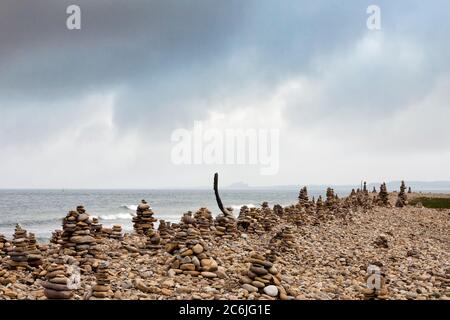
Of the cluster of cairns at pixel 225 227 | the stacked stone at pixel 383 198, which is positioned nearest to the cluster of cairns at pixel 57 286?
the cluster of cairns at pixel 225 227

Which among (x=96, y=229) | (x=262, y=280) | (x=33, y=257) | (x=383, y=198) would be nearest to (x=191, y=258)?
(x=262, y=280)

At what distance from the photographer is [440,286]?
15.3 meters

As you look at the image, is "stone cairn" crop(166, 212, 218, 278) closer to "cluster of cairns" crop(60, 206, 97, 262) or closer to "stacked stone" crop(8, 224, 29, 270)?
"cluster of cairns" crop(60, 206, 97, 262)

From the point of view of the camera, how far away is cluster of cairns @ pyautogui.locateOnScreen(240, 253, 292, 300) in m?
11.6

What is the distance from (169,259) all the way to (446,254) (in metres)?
18.1

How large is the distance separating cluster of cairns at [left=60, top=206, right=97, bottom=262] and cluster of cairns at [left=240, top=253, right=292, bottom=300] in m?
6.09

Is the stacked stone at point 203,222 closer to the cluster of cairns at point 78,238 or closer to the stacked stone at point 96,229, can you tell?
the stacked stone at point 96,229

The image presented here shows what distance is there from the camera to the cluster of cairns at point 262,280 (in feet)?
38.0

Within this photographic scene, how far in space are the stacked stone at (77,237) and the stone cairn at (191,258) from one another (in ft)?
10.6

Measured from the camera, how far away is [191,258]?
44.1 ft

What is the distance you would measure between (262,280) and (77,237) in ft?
24.0

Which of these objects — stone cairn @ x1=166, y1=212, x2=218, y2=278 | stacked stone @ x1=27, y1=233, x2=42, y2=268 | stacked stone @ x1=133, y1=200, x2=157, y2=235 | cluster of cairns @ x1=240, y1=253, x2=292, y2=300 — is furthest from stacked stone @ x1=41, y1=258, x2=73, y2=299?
stacked stone @ x1=133, y1=200, x2=157, y2=235
